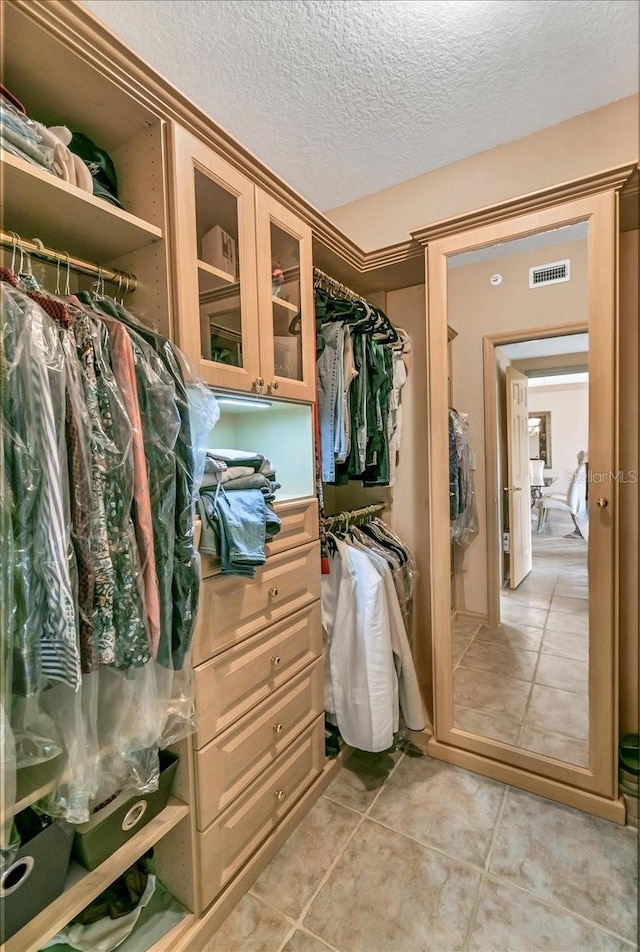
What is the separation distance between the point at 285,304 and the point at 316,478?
64cm

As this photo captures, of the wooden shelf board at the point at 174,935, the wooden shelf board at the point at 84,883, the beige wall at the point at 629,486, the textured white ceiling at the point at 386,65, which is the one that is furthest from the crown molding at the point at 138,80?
the wooden shelf board at the point at 174,935

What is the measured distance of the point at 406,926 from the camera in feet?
3.81

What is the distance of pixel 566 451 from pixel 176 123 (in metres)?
1.64

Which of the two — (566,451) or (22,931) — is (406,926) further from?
(566,451)

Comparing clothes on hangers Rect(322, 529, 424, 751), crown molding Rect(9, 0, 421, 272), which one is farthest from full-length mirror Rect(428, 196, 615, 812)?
crown molding Rect(9, 0, 421, 272)

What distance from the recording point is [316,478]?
5.25ft

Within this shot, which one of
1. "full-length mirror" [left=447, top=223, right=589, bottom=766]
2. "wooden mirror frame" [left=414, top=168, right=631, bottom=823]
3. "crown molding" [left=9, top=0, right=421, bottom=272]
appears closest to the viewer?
"crown molding" [left=9, top=0, right=421, bottom=272]

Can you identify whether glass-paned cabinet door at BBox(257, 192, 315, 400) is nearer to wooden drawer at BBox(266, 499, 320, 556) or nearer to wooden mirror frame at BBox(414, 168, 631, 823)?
wooden drawer at BBox(266, 499, 320, 556)

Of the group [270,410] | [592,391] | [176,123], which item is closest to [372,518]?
[270,410]

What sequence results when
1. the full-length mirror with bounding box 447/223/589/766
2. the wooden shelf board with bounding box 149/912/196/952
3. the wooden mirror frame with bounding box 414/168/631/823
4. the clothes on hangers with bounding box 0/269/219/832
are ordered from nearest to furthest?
the clothes on hangers with bounding box 0/269/219/832
the wooden shelf board with bounding box 149/912/196/952
the wooden mirror frame with bounding box 414/168/631/823
the full-length mirror with bounding box 447/223/589/766

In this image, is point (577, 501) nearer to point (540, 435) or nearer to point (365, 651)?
point (540, 435)

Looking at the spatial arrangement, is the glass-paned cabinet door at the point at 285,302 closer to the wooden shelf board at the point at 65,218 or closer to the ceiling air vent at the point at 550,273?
the wooden shelf board at the point at 65,218

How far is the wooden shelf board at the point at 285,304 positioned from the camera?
1.40 meters

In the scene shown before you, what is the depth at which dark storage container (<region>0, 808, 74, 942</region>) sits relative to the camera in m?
0.82
